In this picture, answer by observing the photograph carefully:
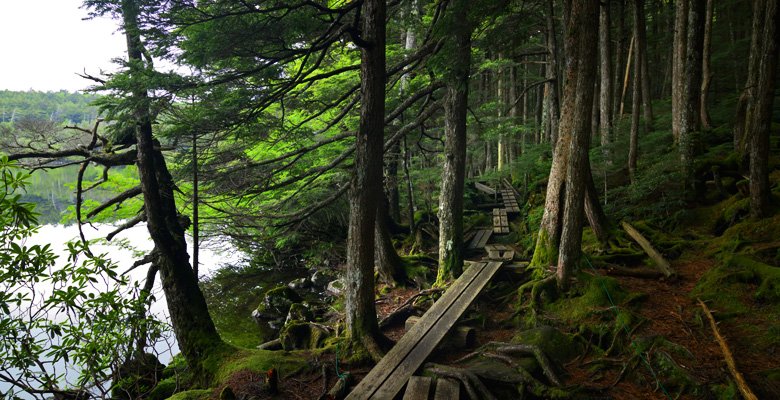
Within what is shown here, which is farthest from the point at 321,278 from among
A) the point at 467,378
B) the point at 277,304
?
the point at 467,378

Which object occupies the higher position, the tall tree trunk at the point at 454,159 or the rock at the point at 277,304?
the tall tree trunk at the point at 454,159

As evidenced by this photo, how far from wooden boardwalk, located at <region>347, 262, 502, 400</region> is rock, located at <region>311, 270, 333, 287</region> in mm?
6455

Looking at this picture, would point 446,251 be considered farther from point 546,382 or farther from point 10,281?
point 10,281

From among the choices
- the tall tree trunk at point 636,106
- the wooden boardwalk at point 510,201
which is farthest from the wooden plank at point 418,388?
the wooden boardwalk at point 510,201

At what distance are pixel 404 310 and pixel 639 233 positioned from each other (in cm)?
486

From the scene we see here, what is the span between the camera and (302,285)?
12.5 meters

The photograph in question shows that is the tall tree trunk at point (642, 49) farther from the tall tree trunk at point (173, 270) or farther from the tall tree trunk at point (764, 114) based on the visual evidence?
the tall tree trunk at point (173, 270)

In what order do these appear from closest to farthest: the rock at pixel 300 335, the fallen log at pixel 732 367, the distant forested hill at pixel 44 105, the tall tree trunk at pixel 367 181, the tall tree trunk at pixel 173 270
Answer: the fallen log at pixel 732 367, the tall tree trunk at pixel 367 181, the tall tree trunk at pixel 173 270, the rock at pixel 300 335, the distant forested hill at pixel 44 105

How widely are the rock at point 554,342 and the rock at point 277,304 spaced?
22.4 feet

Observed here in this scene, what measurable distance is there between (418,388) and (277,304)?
7189 mm

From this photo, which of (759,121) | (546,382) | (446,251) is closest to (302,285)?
(446,251)

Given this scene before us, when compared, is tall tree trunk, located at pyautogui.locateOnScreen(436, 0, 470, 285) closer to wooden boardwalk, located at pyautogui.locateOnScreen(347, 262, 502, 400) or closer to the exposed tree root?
wooden boardwalk, located at pyautogui.locateOnScreen(347, 262, 502, 400)

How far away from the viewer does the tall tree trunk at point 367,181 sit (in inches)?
202

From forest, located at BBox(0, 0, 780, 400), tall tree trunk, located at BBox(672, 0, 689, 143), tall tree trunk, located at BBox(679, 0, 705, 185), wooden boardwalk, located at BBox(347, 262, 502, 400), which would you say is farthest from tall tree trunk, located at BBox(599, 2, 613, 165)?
wooden boardwalk, located at BBox(347, 262, 502, 400)
